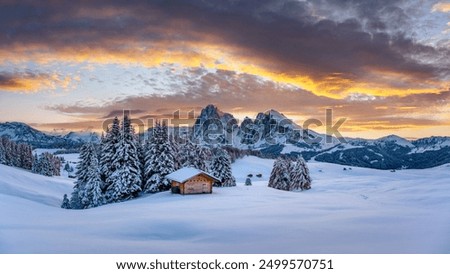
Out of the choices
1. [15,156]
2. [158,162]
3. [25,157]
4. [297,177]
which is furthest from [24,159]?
[297,177]

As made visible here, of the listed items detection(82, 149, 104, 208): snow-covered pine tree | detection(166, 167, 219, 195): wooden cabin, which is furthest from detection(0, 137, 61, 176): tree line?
detection(166, 167, 219, 195): wooden cabin

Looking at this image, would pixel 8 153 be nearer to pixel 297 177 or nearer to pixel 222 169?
pixel 222 169

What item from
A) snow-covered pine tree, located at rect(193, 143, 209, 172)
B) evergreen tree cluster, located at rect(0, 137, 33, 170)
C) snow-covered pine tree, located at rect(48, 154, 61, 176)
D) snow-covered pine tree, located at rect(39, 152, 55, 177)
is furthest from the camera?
snow-covered pine tree, located at rect(48, 154, 61, 176)

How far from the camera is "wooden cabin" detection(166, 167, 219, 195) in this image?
3528cm

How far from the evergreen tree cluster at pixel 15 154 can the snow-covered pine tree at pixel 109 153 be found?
1940 inches

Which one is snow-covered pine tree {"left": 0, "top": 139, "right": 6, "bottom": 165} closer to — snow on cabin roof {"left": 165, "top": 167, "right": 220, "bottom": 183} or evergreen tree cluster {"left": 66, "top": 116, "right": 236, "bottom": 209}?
evergreen tree cluster {"left": 66, "top": 116, "right": 236, "bottom": 209}

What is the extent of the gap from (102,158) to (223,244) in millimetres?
30817

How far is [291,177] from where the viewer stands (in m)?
57.5

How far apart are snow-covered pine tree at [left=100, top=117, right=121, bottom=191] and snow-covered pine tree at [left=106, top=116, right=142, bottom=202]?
696mm

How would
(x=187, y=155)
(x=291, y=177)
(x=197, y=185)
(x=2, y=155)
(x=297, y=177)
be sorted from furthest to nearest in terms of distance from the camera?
(x=2, y=155), (x=291, y=177), (x=297, y=177), (x=187, y=155), (x=197, y=185)

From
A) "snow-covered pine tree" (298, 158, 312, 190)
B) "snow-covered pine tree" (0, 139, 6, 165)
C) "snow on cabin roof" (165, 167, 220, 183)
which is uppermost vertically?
"snow-covered pine tree" (0, 139, 6, 165)

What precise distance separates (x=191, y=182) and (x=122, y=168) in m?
8.46

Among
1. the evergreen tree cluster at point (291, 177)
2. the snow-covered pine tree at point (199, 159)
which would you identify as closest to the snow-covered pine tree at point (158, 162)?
the snow-covered pine tree at point (199, 159)

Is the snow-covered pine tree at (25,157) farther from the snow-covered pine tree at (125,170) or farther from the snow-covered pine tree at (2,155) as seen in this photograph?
the snow-covered pine tree at (125,170)
